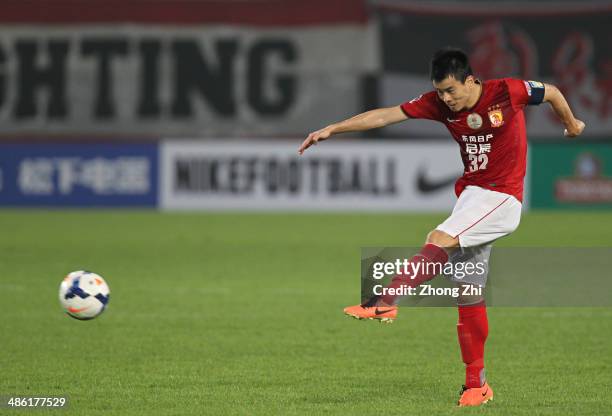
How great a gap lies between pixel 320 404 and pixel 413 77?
56.3 feet

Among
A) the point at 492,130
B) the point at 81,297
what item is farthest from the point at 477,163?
the point at 81,297

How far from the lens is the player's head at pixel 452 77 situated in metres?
5.78

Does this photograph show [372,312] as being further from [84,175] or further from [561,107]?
[84,175]

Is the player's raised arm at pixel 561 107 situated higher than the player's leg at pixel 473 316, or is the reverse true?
the player's raised arm at pixel 561 107

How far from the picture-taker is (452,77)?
228 inches

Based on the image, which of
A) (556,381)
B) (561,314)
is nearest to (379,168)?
(561,314)

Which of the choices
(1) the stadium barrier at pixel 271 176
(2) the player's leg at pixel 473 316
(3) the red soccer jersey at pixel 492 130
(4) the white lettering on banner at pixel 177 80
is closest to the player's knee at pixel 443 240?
(2) the player's leg at pixel 473 316

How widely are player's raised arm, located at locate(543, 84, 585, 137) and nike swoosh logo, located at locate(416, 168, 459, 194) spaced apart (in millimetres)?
13763

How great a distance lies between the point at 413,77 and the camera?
22.8m

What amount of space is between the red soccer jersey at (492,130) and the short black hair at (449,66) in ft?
0.81

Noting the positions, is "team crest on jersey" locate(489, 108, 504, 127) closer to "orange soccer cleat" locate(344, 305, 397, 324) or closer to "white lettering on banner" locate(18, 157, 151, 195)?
"orange soccer cleat" locate(344, 305, 397, 324)

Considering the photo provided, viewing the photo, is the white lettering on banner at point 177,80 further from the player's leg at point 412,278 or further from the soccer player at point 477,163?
the player's leg at point 412,278

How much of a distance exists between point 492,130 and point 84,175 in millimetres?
15006

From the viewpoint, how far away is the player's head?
578 cm
